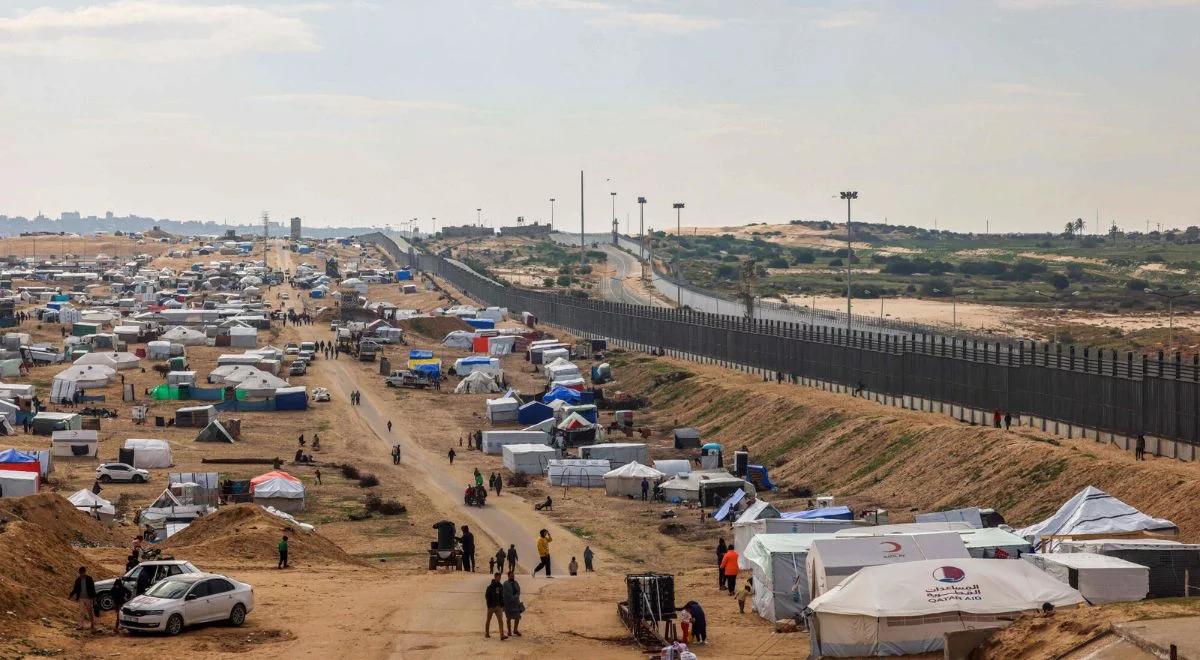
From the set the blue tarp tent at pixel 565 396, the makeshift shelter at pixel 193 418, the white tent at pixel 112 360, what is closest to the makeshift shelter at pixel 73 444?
the makeshift shelter at pixel 193 418

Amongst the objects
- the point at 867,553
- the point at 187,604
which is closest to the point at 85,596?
the point at 187,604

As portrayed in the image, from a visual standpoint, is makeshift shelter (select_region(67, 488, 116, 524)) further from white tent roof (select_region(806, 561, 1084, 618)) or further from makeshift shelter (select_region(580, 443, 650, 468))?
white tent roof (select_region(806, 561, 1084, 618))

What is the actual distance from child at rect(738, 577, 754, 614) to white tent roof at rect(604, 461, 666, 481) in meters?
20.3

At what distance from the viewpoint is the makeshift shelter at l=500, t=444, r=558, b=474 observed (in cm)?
6062

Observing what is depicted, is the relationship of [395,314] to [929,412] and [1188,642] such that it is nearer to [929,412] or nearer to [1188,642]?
[929,412]

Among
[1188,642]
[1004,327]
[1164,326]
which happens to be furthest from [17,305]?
[1188,642]

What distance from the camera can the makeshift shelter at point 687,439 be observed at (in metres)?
66.1

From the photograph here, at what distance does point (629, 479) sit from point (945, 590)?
104 ft

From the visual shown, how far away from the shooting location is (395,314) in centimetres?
14450

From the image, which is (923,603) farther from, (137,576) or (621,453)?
(621,453)

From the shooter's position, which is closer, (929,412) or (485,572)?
(485,572)

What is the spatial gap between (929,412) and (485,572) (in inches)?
1003

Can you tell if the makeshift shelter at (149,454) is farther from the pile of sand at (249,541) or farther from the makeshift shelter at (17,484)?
the pile of sand at (249,541)

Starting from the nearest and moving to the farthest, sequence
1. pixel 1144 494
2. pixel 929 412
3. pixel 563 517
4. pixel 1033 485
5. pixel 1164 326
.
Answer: pixel 1144 494, pixel 1033 485, pixel 563 517, pixel 929 412, pixel 1164 326
